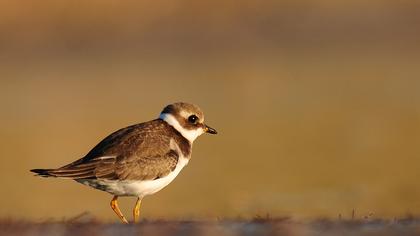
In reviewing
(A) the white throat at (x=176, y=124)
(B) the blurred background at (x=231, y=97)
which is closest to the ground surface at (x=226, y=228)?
(B) the blurred background at (x=231, y=97)

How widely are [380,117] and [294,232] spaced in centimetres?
1691

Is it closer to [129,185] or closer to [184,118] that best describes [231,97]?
[184,118]

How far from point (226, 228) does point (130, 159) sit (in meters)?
2.41

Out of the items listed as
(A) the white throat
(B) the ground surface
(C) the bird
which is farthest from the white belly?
(B) the ground surface

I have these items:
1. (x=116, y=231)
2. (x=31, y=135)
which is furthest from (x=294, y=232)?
(x=31, y=135)

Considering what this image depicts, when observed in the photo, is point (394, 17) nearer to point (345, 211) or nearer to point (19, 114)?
point (19, 114)

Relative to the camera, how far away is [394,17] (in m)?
39.6

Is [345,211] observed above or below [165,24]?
below

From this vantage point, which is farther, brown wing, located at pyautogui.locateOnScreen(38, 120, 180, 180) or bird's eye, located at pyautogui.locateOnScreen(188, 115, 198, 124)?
bird's eye, located at pyautogui.locateOnScreen(188, 115, 198, 124)

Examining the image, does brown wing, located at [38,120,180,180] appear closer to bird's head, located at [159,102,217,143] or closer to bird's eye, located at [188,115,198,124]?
bird's head, located at [159,102,217,143]

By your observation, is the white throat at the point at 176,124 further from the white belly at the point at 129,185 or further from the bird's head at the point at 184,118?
the white belly at the point at 129,185

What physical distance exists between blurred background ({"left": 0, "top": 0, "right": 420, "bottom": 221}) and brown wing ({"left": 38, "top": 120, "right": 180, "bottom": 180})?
50.9 inches

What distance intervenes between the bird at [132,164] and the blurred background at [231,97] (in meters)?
1.26

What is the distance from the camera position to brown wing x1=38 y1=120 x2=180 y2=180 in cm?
1323
